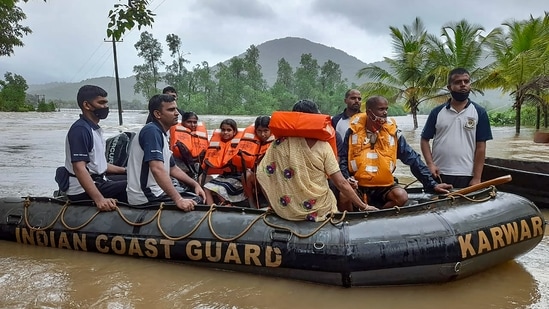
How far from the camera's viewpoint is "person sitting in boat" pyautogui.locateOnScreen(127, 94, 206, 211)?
12.9 feet

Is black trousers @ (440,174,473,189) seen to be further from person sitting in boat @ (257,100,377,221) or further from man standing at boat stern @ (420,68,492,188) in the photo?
person sitting in boat @ (257,100,377,221)

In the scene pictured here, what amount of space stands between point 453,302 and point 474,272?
1.41 feet

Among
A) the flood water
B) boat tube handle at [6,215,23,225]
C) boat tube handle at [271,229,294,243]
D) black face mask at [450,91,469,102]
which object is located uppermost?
black face mask at [450,91,469,102]

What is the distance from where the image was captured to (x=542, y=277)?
12.6ft

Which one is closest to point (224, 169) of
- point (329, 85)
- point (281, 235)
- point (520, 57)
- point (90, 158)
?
point (90, 158)

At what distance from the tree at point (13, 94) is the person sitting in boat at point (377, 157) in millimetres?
41820

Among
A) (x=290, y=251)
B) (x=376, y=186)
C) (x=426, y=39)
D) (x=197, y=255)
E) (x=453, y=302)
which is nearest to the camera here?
(x=453, y=302)

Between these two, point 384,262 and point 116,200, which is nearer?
point 384,262

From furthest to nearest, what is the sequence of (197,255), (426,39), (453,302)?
(426,39), (197,255), (453,302)

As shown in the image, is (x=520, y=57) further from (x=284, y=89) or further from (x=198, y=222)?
(x=284, y=89)

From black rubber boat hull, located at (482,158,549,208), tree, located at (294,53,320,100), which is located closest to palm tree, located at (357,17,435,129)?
black rubber boat hull, located at (482,158,549,208)

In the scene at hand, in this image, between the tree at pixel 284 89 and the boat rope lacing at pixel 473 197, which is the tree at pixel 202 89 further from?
the boat rope lacing at pixel 473 197

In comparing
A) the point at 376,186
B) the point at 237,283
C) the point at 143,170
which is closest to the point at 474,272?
the point at 376,186

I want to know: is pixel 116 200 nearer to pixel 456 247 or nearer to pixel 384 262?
pixel 384 262
